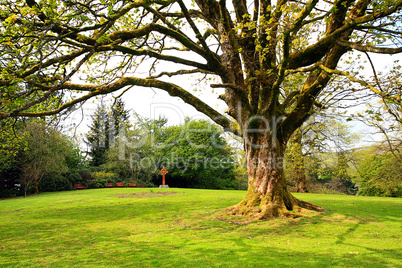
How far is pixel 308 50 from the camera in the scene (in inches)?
385

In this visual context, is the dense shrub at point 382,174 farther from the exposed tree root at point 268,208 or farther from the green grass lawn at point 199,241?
the exposed tree root at point 268,208

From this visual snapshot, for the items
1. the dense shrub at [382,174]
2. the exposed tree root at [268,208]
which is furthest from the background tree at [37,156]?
the dense shrub at [382,174]

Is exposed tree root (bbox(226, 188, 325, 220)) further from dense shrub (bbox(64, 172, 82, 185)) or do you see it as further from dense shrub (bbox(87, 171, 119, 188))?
dense shrub (bbox(87, 171, 119, 188))

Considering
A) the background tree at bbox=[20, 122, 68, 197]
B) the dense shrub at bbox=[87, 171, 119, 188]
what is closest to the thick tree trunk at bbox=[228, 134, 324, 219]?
the background tree at bbox=[20, 122, 68, 197]

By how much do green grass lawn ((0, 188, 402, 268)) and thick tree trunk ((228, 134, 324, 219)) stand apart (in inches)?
26.1

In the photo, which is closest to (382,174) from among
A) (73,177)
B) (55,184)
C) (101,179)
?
(101,179)

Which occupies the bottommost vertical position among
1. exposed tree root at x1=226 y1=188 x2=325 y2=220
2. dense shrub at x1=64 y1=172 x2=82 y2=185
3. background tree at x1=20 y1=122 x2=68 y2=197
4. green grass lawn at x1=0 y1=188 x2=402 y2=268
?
green grass lawn at x1=0 y1=188 x2=402 y2=268

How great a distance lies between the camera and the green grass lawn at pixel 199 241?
489 centimetres

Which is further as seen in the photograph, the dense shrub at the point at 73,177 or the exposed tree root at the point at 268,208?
the dense shrub at the point at 73,177

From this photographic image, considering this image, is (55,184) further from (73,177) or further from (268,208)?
(268,208)

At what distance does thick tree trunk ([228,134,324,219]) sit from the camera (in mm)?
9008

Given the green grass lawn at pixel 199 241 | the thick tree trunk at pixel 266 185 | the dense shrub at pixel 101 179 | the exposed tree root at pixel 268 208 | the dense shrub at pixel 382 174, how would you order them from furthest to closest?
the dense shrub at pixel 101 179, the dense shrub at pixel 382 174, the thick tree trunk at pixel 266 185, the exposed tree root at pixel 268 208, the green grass lawn at pixel 199 241

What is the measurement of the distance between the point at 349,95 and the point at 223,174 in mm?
37195

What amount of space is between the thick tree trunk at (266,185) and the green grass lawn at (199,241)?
2.18 ft
